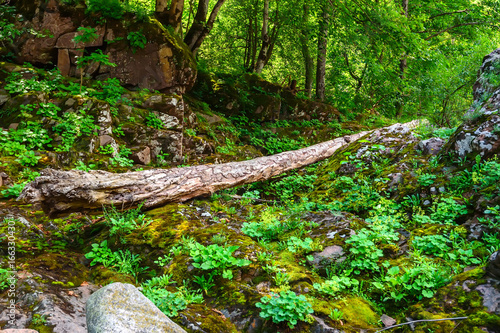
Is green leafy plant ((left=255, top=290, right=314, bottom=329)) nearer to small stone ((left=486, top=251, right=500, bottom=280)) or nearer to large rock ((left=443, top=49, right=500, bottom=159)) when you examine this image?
small stone ((left=486, top=251, right=500, bottom=280))

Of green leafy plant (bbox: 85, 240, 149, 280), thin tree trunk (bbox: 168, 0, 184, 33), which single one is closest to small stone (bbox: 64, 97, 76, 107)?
thin tree trunk (bbox: 168, 0, 184, 33)

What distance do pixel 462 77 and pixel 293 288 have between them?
32.7 ft

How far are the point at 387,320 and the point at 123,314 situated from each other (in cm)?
232

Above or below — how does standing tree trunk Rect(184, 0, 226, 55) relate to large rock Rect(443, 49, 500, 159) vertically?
above

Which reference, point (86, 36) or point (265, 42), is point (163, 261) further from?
point (265, 42)

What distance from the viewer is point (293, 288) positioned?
315cm

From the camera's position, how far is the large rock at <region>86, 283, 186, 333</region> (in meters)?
2.17

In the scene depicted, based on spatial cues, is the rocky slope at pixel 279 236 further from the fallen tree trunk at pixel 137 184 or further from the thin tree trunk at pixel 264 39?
the thin tree trunk at pixel 264 39

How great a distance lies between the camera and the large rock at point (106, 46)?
9.09 m

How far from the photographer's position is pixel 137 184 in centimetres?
→ 517

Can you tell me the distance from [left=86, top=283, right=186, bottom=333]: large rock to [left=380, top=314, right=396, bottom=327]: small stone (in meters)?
1.81

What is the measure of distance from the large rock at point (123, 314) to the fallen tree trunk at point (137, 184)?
8.13ft

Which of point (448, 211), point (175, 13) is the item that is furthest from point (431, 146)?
point (175, 13)

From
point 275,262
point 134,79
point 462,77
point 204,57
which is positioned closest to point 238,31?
point 204,57
